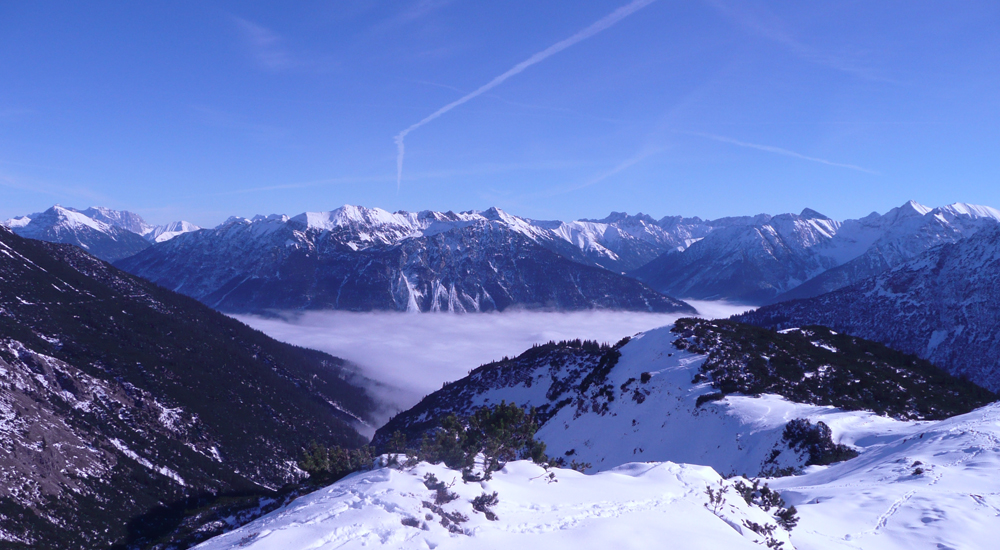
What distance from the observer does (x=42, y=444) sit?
120938mm

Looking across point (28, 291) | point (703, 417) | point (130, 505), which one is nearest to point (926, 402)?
point (703, 417)

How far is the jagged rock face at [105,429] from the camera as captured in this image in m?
111

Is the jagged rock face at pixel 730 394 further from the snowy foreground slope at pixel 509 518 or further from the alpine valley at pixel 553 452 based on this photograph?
the snowy foreground slope at pixel 509 518

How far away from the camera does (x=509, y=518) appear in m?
20.1

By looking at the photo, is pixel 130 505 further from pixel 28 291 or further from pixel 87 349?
pixel 28 291

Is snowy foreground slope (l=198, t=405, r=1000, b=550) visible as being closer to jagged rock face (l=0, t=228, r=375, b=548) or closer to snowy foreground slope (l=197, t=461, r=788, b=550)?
snowy foreground slope (l=197, t=461, r=788, b=550)

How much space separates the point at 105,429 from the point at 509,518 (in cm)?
16957

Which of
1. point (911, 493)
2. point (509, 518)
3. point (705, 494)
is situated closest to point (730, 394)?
point (911, 493)

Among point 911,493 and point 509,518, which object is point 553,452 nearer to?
point 911,493

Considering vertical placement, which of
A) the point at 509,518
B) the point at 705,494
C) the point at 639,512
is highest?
the point at 509,518

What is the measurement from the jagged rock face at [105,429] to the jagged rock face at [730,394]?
105304 millimetres

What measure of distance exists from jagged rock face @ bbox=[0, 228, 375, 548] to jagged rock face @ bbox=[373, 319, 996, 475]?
105304 mm

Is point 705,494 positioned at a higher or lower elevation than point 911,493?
higher

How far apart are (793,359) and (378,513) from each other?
7226cm
